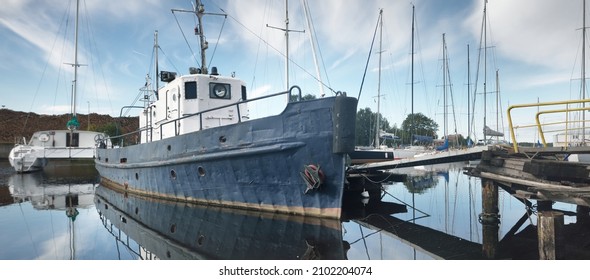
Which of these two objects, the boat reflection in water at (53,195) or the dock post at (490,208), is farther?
the boat reflection in water at (53,195)

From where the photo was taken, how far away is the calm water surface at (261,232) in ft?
19.4

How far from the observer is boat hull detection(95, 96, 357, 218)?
290 inches

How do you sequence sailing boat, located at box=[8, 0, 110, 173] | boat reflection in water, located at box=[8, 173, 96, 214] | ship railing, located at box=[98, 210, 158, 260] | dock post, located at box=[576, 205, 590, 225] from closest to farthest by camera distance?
ship railing, located at box=[98, 210, 158, 260]
dock post, located at box=[576, 205, 590, 225]
boat reflection in water, located at box=[8, 173, 96, 214]
sailing boat, located at box=[8, 0, 110, 173]

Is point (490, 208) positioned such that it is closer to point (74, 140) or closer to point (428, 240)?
point (428, 240)

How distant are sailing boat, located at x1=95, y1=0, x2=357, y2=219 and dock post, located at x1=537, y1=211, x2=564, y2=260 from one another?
11.3 ft

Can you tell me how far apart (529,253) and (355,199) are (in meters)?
5.80

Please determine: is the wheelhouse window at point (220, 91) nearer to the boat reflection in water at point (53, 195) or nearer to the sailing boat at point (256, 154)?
the sailing boat at point (256, 154)

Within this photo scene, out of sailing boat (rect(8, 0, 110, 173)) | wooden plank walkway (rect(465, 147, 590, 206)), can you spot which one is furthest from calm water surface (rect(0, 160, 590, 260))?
sailing boat (rect(8, 0, 110, 173))

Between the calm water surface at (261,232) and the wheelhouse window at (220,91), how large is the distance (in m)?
3.43

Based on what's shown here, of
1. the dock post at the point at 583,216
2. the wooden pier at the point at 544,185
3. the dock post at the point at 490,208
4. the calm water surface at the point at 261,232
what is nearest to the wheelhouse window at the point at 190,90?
the calm water surface at the point at 261,232

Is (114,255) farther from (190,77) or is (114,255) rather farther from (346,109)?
(190,77)

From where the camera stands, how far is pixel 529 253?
5.69 m

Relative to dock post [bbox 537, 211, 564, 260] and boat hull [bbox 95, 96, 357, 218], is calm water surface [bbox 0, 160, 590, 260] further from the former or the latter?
dock post [bbox 537, 211, 564, 260]

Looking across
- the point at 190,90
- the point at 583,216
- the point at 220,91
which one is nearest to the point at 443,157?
the point at 583,216
